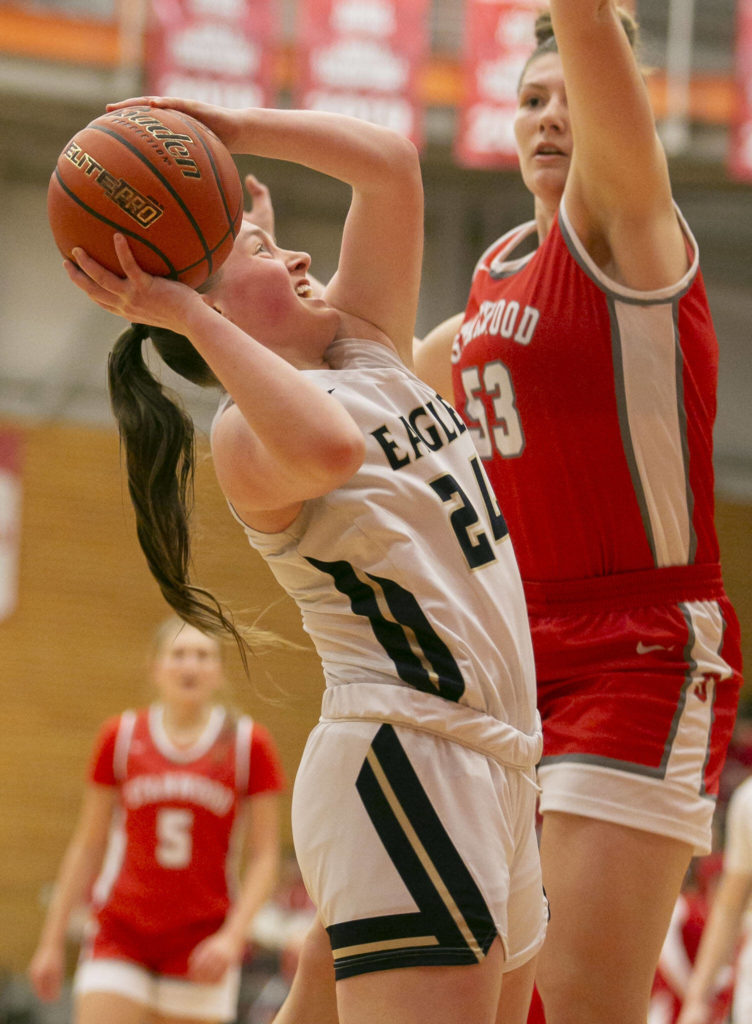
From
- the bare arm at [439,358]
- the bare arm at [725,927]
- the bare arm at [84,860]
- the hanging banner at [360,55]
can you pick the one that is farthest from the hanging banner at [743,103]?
the bare arm at [439,358]

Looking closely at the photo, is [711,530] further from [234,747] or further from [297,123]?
[234,747]

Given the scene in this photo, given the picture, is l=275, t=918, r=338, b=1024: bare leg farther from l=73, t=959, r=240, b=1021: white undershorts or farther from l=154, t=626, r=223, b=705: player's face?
l=154, t=626, r=223, b=705: player's face

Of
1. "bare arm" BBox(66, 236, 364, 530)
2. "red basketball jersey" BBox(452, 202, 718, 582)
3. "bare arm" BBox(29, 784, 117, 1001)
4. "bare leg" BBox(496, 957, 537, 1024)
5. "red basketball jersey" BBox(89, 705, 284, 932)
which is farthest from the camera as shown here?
"bare arm" BBox(29, 784, 117, 1001)

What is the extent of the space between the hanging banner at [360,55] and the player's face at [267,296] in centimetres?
709

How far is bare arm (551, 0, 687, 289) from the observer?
2789 millimetres

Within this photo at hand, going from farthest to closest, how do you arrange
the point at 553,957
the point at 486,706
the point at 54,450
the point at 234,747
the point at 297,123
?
the point at 54,450
the point at 234,747
the point at 553,957
the point at 297,123
the point at 486,706

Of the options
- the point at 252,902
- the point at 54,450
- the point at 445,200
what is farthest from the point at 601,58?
the point at 445,200

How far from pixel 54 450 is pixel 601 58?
27.7ft

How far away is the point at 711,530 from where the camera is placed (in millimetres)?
3111

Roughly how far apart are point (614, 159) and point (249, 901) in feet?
12.0

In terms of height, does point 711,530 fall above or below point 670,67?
below

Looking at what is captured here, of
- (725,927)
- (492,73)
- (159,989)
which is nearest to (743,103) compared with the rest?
(492,73)

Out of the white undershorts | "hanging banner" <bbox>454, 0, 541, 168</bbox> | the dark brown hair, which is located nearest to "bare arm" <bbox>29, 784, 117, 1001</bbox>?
the white undershorts

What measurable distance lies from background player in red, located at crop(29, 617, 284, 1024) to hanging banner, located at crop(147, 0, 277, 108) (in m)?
4.64
